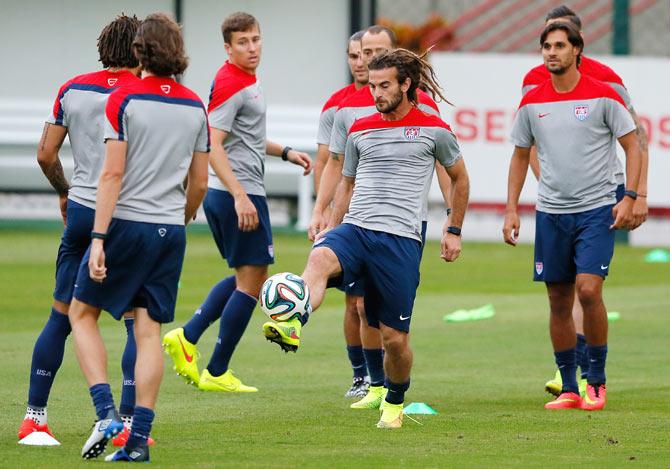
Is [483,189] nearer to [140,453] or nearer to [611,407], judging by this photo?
[611,407]

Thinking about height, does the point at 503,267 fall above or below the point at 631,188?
below

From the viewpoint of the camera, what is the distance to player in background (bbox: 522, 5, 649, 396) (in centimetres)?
916

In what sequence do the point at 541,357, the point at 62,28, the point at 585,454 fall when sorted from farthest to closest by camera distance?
the point at 62,28 < the point at 541,357 < the point at 585,454

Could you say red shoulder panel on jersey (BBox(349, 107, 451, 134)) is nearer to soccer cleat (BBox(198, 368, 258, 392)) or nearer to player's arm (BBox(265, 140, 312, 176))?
player's arm (BBox(265, 140, 312, 176))

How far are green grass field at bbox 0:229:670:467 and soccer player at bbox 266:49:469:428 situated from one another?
0.55 metres

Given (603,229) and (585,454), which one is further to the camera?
(603,229)

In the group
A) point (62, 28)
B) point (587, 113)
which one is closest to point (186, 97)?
point (587, 113)

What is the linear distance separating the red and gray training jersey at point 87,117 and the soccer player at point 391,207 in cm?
125

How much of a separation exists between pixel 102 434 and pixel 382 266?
194cm

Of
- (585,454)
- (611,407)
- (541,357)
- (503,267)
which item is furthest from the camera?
(503,267)

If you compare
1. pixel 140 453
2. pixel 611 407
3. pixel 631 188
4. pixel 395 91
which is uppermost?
pixel 395 91

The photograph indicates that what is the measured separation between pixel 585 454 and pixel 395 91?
2.15m

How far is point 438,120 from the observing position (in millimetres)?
8172

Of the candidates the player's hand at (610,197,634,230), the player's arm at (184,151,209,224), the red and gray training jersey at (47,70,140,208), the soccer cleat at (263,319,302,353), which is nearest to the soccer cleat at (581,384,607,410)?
the player's hand at (610,197,634,230)
